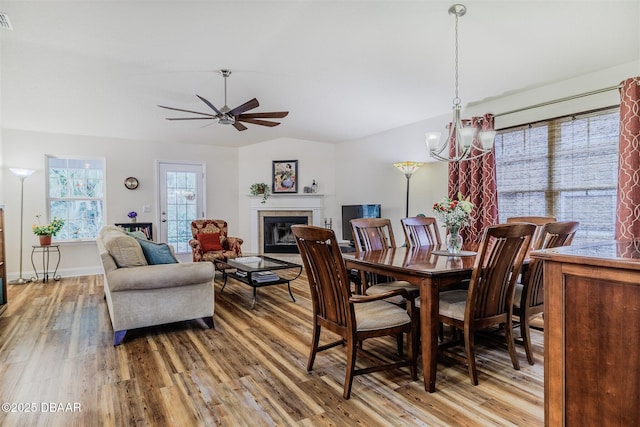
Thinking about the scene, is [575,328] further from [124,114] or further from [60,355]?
[124,114]

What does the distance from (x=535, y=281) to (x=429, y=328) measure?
3.30 feet

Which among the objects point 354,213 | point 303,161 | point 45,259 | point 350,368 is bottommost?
point 350,368

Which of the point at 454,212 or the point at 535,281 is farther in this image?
the point at 454,212

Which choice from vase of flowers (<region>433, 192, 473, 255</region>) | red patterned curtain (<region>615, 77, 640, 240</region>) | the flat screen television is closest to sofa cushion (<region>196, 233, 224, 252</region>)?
the flat screen television

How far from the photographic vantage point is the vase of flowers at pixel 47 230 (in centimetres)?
513

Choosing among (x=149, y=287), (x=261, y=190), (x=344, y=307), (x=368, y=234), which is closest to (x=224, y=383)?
(x=344, y=307)

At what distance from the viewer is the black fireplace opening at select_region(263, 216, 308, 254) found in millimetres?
6926

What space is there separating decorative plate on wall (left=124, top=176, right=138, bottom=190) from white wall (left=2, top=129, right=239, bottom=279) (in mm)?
68

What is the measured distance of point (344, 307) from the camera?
2.03 metres

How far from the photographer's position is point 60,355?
8.71 ft

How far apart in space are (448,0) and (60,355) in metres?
3.96

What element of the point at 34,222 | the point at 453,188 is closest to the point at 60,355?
the point at 34,222

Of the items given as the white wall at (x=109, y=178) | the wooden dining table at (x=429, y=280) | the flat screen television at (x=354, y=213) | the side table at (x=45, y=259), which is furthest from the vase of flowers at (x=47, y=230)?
the wooden dining table at (x=429, y=280)

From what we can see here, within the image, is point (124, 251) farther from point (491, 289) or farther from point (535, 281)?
point (535, 281)
